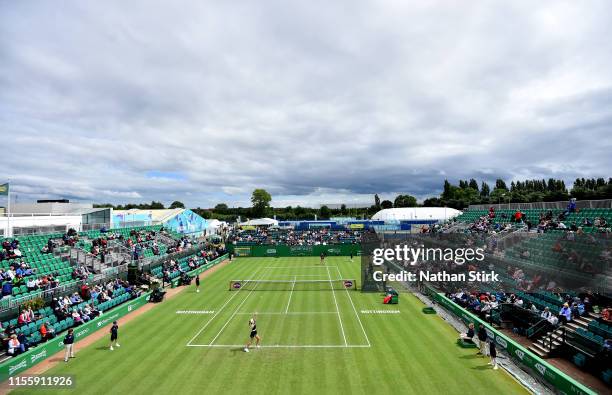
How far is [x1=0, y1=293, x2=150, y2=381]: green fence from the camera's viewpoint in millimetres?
16281

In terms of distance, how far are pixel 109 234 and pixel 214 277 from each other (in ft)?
45.1

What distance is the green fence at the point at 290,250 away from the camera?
61438 mm

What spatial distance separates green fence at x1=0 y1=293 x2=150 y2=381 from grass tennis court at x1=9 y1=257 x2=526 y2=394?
1326mm

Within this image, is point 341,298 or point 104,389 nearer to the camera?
point 104,389

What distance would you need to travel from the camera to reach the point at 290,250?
203 ft

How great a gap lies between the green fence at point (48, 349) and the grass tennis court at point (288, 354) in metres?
1.33

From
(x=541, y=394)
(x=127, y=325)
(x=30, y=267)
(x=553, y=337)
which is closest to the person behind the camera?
(x=541, y=394)

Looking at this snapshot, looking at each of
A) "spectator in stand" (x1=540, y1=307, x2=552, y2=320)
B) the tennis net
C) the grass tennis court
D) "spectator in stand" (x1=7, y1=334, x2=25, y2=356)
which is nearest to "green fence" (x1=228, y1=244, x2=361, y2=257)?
the tennis net

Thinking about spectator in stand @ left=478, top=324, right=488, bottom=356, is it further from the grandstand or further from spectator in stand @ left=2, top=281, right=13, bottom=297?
spectator in stand @ left=2, top=281, right=13, bottom=297

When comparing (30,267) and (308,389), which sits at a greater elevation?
(30,267)

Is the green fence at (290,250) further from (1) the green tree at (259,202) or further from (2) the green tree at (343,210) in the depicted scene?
(2) the green tree at (343,210)

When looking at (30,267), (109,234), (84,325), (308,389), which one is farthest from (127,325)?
(109,234)

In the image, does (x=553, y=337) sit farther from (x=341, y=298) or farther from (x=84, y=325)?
(x=84, y=325)

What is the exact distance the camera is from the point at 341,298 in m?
31.3
